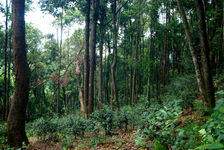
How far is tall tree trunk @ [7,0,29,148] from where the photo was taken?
473 centimetres

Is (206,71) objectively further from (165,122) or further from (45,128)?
(45,128)

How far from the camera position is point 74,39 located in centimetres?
1866

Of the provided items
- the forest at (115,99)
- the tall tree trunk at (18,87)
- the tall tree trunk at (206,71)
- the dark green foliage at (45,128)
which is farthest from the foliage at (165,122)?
the dark green foliage at (45,128)

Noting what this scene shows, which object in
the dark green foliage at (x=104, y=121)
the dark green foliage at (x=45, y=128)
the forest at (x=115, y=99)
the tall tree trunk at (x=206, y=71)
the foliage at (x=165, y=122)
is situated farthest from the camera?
the dark green foliage at (x=45, y=128)

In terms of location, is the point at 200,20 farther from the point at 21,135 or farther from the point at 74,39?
the point at 74,39

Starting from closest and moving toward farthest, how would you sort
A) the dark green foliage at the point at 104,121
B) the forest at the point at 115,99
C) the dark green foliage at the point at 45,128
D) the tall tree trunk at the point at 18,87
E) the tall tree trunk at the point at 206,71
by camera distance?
the forest at the point at 115,99
the tall tree trunk at the point at 206,71
the tall tree trunk at the point at 18,87
the dark green foliage at the point at 104,121
the dark green foliage at the point at 45,128

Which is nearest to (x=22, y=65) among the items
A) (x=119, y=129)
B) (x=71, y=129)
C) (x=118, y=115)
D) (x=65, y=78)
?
(x=71, y=129)

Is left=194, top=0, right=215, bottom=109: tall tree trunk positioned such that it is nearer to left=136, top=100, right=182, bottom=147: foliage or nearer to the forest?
the forest

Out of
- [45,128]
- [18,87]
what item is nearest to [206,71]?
[18,87]

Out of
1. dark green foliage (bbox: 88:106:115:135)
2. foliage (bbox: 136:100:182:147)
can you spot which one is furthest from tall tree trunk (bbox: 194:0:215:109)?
dark green foliage (bbox: 88:106:115:135)

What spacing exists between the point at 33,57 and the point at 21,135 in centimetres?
1375

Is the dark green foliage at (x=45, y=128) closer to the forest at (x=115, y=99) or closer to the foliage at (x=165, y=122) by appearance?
the forest at (x=115, y=99)

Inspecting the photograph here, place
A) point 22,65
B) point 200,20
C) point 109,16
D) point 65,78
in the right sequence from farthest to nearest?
point 65,78 < point 109,16 < point 22,65 < point 200,20

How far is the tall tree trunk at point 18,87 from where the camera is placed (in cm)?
473
